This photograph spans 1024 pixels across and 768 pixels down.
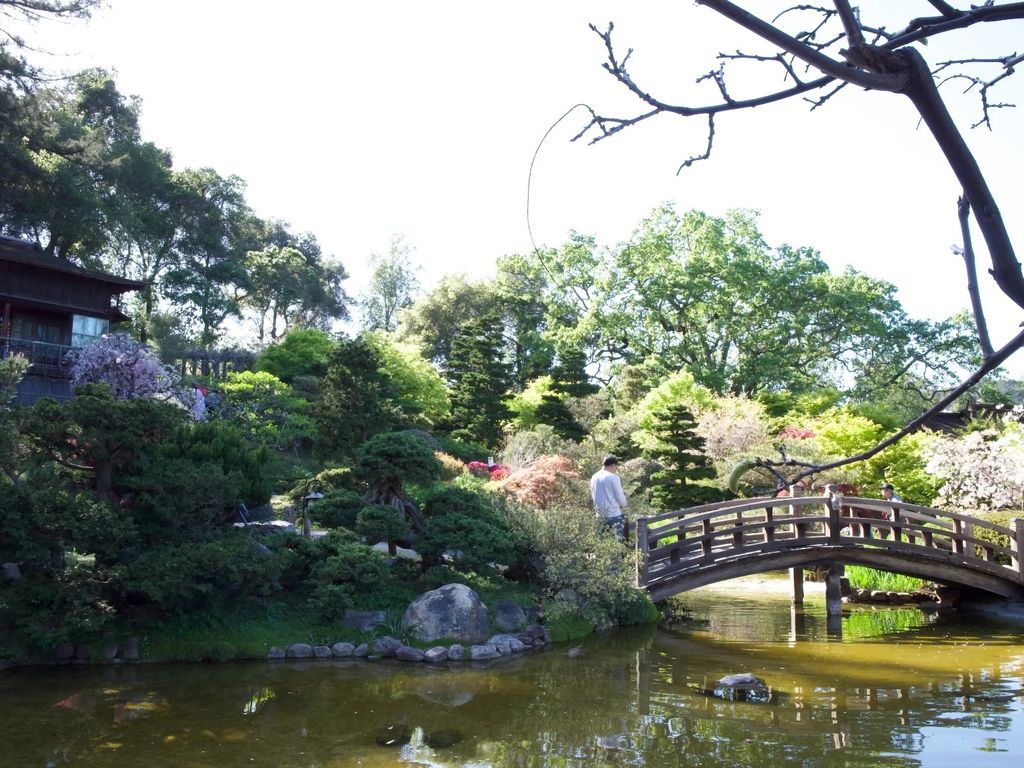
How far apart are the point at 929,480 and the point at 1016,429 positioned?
3.37m

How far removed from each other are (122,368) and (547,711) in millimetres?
10883

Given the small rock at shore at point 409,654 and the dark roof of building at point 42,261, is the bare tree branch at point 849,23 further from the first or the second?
the dark roof of building at point 42,261

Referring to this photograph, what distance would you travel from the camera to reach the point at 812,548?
38.8 feet

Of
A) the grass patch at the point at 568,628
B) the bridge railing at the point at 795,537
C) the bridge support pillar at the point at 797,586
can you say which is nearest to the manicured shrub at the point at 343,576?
the grass patch at the point at 568,628

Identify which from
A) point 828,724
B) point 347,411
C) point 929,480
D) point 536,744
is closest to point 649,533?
point 828,724

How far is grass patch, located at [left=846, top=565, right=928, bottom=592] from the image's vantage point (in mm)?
14203

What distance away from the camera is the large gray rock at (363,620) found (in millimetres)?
9180

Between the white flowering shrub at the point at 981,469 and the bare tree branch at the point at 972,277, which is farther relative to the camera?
the white flowering shrub at the point at 981,469

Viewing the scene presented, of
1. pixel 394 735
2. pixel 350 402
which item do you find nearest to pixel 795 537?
pixel 394 735

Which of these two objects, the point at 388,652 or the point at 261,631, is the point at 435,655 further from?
the point at 261,631

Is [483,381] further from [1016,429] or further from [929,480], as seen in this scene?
[1016,429]

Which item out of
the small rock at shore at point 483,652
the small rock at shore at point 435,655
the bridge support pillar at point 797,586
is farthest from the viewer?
the bridge support pillar at point 797,586

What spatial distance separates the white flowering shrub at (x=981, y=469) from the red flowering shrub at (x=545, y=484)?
6.70 m

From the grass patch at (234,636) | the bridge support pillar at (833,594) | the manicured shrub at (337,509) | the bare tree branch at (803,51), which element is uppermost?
the bare tree branch at (803,51)
